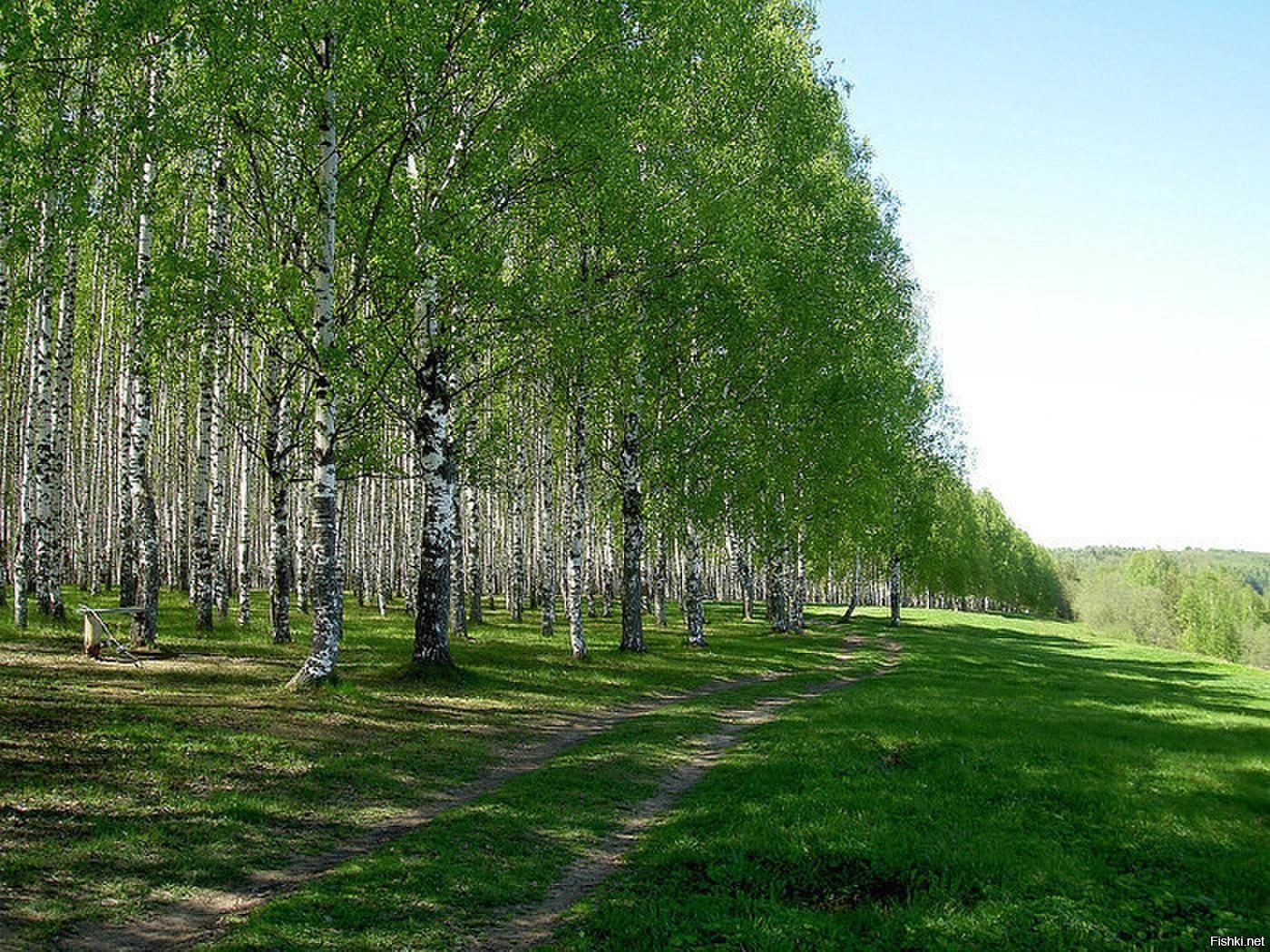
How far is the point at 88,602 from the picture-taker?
31.6 meters

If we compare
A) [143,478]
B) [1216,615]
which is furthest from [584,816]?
[1216,615]

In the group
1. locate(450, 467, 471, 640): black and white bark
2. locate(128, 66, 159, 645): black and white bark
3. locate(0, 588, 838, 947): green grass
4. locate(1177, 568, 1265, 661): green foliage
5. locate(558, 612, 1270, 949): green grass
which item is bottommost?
locate(1177, 568, 1265, 661): green foliage

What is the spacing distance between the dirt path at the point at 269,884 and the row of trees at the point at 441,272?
5.46m

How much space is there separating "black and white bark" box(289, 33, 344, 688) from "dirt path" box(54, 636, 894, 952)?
470cm

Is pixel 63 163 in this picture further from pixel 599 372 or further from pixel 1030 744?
pixel 1030 744

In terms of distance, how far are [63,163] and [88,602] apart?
76.0 feet

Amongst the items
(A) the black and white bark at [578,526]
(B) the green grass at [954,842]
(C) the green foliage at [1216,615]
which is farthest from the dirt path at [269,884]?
(C) the green foliage at [1216,615]

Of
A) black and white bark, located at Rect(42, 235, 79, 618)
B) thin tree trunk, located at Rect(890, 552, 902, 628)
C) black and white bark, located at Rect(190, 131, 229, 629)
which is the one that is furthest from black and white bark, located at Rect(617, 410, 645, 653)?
thin tree trunk, located at Rect(890, 552, 902, 628)

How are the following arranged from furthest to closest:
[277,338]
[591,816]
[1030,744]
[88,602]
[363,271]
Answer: [88,602] → [277,338] → [363,271] → [1030,744] → [591,816]

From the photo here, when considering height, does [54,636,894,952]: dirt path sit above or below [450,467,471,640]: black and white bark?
below

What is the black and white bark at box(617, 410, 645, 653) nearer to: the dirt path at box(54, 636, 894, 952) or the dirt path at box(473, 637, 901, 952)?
the dirt path at box(473, 637, 901, 952)

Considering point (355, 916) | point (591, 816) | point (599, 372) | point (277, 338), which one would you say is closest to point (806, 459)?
point (599, 372)

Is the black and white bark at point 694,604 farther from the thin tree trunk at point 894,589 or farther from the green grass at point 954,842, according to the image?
the thin tree trunk at point 894,589

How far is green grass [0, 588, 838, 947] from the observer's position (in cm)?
830
